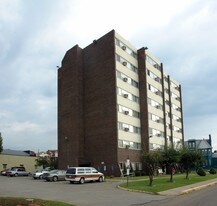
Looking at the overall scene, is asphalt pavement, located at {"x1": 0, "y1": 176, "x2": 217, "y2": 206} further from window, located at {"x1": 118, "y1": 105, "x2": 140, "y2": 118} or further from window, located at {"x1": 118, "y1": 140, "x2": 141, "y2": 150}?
window, located at {"x1": 118, "y1": 105, "x2": 140, "y2": 118}

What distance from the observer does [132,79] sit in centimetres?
6125

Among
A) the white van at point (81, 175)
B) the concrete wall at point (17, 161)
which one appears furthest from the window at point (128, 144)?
the concrete wall at point (17, 161)

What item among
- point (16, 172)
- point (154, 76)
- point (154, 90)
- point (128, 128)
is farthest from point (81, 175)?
point (154, 76)

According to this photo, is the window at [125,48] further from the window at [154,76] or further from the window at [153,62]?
the window at [154,76]

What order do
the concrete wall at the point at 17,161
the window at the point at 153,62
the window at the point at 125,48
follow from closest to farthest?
1. the window at the point at 125,48
2. the window at the point at 153,62
3. the concrete wall at the point at 17,161

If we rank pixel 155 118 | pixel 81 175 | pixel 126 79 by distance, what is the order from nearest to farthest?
pixel 81 175 → pixel 126 79 → pixel 155 118

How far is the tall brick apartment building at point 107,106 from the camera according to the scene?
180 feet

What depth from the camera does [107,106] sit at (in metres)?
55.6

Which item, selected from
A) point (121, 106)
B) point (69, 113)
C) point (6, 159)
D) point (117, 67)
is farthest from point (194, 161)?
point (6, 159)

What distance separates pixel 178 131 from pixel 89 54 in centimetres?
3439

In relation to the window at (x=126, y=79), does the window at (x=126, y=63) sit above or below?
above

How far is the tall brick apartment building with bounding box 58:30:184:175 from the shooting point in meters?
55.0

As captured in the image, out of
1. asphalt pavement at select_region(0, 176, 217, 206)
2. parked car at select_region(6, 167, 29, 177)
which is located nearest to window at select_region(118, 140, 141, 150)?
parked car at select_region(6, 167, 29, 177)

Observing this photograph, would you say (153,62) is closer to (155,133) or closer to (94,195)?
(155,133)
